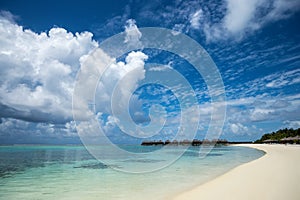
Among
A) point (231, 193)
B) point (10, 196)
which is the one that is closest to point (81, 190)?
point (10, 196)

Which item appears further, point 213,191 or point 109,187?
point 109,187

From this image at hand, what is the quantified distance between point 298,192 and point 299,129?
7802 centimetres

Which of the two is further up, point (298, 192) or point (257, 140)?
point (257, 140)

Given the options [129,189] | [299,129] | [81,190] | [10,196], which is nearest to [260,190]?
[129,189]

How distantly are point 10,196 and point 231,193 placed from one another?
8.52 metres

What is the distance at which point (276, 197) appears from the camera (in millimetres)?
6441

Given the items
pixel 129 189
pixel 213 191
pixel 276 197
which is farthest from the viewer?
pixel 129 189

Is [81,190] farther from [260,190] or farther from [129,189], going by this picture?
[260,190]

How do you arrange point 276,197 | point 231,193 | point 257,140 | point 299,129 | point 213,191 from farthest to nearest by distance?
point 257,140 → point 299,129 → point 213,191 → point 231,193 → point 276,197

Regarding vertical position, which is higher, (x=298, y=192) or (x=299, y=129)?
(x=299, y=129)

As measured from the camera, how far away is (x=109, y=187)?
10.2 metres

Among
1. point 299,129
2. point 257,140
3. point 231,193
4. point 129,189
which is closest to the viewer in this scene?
point 231,193

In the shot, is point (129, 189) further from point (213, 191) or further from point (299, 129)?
point (299, 129)

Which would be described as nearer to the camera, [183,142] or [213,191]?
[213,191]
